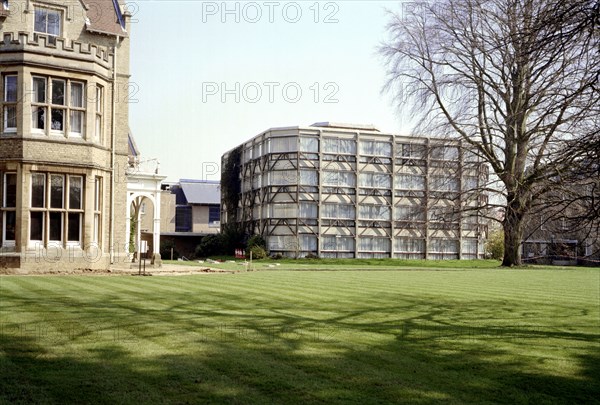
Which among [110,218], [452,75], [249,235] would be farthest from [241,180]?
[110,218]

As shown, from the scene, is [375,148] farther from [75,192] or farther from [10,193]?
[10,193]

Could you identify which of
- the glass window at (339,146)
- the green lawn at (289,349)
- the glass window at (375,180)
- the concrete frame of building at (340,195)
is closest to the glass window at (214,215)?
the concrete frame of building at (340,195)

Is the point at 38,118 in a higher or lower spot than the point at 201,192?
higher

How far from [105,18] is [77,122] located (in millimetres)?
5990

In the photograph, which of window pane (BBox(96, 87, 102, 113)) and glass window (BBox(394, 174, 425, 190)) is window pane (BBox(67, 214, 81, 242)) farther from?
glass window (BBox(394, 174, 425, 190))

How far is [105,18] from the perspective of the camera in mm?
28703

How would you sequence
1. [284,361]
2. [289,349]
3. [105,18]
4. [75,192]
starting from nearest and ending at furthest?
[284,361]
[289,349]
[75,192]
[105,18]

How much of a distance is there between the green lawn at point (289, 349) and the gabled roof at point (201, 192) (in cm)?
6602

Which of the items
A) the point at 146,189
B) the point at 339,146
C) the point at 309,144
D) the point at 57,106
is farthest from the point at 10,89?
the point at 339,146

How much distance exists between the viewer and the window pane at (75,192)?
81.8 feet

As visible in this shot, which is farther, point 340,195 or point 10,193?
point 340,195

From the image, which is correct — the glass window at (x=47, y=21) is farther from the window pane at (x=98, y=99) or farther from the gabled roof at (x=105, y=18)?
the window pane at (x=98, y=99)

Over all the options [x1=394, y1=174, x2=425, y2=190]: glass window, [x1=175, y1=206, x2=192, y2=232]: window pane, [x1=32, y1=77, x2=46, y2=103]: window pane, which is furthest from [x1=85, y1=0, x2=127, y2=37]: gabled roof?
[x1=175, y1=206, x2=192, y2=232]: window pane

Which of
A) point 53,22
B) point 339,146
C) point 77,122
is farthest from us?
point 339,146
